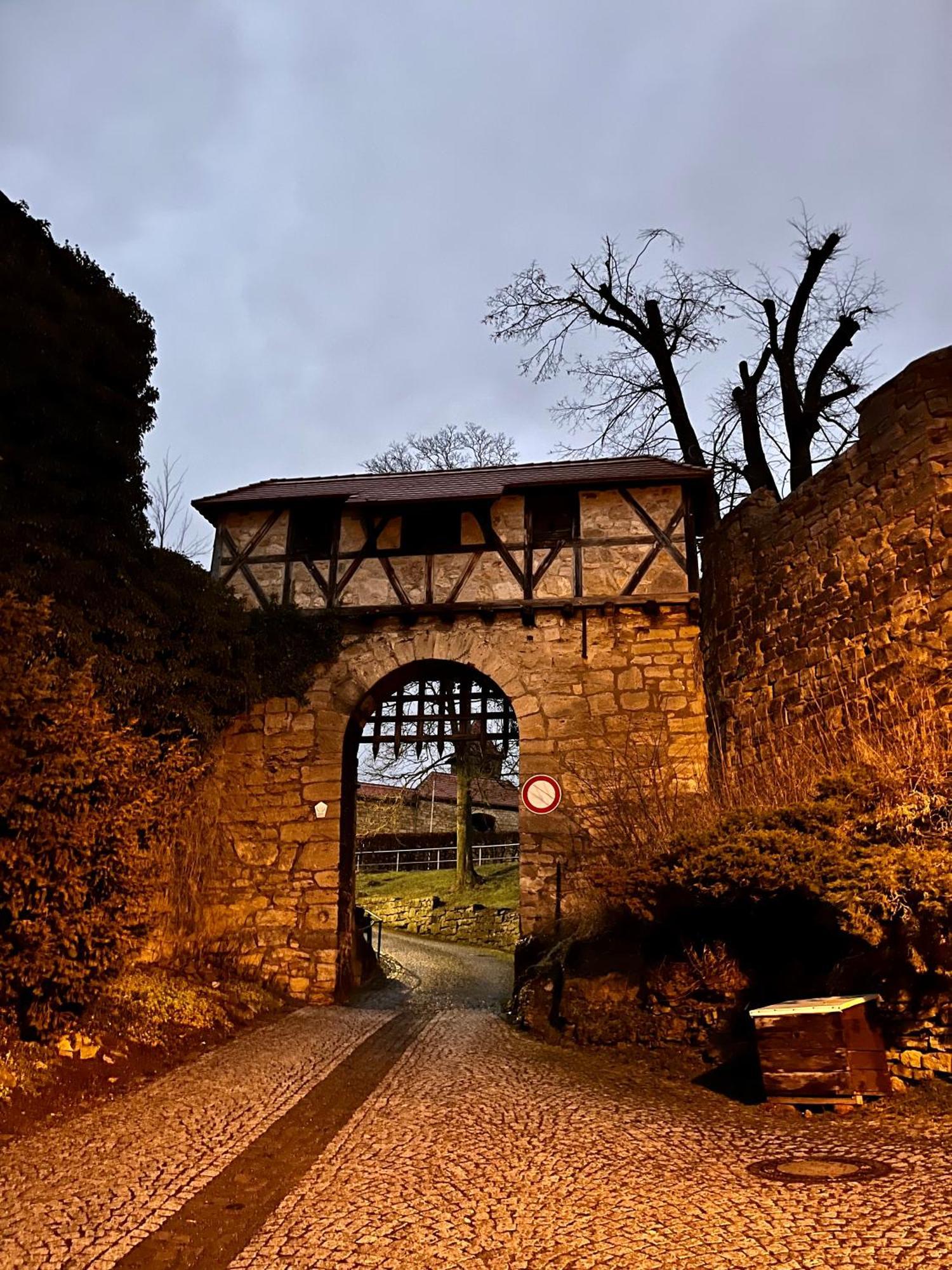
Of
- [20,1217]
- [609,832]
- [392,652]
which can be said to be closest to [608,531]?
[392,652]

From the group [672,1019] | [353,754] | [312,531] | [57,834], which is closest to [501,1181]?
[672,1019]

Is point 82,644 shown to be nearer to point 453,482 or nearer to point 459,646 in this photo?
point 459,646

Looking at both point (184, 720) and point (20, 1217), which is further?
point (184, 720)

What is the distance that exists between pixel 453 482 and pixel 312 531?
2048mm

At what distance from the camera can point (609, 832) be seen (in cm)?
848

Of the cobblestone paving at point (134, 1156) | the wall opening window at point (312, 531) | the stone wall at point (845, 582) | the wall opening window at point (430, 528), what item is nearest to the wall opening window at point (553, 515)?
the wall opening window at point (430, 528)

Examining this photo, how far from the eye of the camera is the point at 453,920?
17328 mm

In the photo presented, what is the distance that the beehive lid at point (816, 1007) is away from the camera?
180 inches

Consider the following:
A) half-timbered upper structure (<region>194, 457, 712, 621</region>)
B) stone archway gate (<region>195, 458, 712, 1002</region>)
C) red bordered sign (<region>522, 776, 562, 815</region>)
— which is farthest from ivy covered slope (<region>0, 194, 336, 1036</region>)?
red bordered sign (<region>522, 776, 562, 815</region>)

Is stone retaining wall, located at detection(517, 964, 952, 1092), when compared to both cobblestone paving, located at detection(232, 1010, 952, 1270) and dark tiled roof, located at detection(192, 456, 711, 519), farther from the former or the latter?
dark tiled roof, located at detection(192, 456, 711, 519)

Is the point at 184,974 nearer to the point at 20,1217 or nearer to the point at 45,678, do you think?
the point at 45,678

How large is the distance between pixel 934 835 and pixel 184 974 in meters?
6.65

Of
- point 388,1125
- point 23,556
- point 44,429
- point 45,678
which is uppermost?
point 44,429

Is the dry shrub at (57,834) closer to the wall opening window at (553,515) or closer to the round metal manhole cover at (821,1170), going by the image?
the round metal manhole cover at (821,1170)
